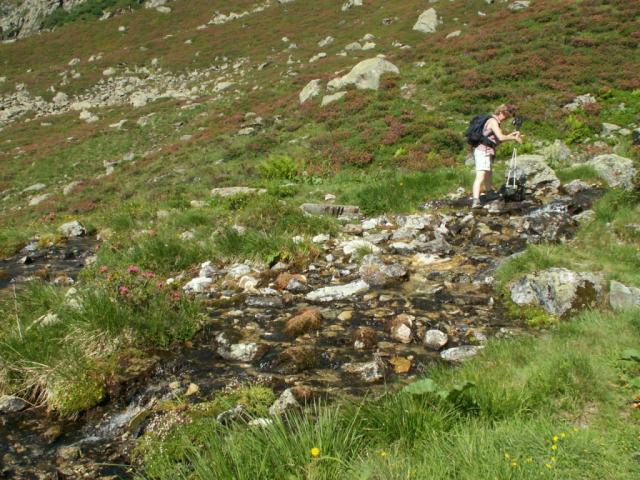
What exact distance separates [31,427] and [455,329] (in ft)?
17.1

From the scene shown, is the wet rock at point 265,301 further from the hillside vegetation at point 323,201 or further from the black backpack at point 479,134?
the black backpack at point 479,134

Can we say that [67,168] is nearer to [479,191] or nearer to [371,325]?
[479,191]

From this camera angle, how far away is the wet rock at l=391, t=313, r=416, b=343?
621 cm

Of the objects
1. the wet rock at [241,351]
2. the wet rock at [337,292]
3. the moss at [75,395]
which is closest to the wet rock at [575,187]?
the wet rock at [337,292]

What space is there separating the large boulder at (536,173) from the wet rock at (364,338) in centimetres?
892

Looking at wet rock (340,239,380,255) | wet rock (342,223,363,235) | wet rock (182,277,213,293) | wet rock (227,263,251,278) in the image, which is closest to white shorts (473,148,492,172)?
wet rock (342,223,363,235)

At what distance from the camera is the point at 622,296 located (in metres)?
6.17

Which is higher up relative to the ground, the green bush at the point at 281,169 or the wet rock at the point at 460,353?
the wet rock at the point at 460,353

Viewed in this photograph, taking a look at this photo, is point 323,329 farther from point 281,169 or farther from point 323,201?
point 281,169

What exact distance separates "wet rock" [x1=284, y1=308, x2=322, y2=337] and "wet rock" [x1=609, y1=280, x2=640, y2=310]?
3957 mm

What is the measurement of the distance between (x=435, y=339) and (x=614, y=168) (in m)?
9.87

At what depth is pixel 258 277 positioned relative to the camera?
9016 mm

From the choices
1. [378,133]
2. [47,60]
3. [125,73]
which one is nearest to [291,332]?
[378,133]

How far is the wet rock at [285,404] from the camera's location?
4747 mm
